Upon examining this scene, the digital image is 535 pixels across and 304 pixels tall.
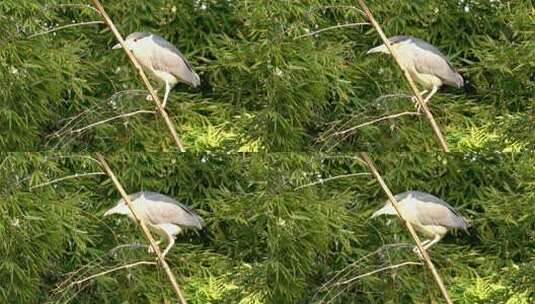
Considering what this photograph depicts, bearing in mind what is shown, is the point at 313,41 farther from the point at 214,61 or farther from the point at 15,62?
the point at 15,62

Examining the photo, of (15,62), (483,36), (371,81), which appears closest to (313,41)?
(371,81)

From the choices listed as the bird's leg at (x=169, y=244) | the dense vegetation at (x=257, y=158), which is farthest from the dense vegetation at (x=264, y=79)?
the bird's leg at (x=169, y=244)

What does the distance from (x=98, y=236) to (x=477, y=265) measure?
1.08 metres

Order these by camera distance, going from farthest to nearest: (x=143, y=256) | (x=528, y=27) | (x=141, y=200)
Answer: (x=528, y=27), (x=143, y=256), (x=141, y=200)

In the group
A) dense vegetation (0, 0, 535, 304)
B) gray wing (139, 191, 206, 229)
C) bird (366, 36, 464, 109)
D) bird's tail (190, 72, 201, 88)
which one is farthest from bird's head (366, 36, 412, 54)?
gray wing (139, 191, 206, 229)

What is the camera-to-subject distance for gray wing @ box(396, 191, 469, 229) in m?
4.11

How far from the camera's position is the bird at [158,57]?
165 inches

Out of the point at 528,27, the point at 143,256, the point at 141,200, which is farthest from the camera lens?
the point at 528,27

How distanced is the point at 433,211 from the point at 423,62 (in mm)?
402

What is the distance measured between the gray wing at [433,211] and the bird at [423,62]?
262mm

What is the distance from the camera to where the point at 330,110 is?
4.57 meters

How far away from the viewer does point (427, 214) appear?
4117 mm

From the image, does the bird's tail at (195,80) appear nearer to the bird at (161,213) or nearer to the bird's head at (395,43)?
the bird at (161,213)

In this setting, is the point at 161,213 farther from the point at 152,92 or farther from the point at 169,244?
the point at 152,92
